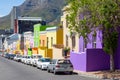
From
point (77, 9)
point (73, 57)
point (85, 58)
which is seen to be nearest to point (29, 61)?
point (73, 57)

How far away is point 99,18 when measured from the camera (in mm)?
33719

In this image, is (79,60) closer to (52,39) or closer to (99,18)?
(99,18)

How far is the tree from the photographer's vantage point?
32719mm

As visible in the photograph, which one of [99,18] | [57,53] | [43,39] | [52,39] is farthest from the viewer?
[43,39]

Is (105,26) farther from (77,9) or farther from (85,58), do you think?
(85,58)

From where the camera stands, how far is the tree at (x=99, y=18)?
3272cm

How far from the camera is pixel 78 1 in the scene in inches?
1390

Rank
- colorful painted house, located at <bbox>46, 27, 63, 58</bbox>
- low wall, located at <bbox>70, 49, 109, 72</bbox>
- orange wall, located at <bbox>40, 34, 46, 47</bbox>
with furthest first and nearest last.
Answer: orange wall, located at <bbox>40, 34, 46, 47</bbox>, colorful painted house, located at <bbox>46, 27, 63, 58</bbox>, low wall, located at <bbox>70, 49, 109, 72</bbox>

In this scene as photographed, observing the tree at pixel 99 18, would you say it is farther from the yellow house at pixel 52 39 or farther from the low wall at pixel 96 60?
the yellow house at pixel 52 39

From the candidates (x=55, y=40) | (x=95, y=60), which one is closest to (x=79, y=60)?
(x=95, y=60)

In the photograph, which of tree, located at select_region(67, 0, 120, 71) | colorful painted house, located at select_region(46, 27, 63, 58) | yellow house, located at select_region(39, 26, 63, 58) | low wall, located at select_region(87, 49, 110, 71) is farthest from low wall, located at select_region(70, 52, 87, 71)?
yellow house, located at select_region(39, 26, 63, 58)

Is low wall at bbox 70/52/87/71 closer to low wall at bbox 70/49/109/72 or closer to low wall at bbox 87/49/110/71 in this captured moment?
low wall at bbox 70/49/109/72

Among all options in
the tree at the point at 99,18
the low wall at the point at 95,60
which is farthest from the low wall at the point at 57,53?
the tree at the point at 99,18

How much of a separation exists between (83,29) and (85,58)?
575 cm
